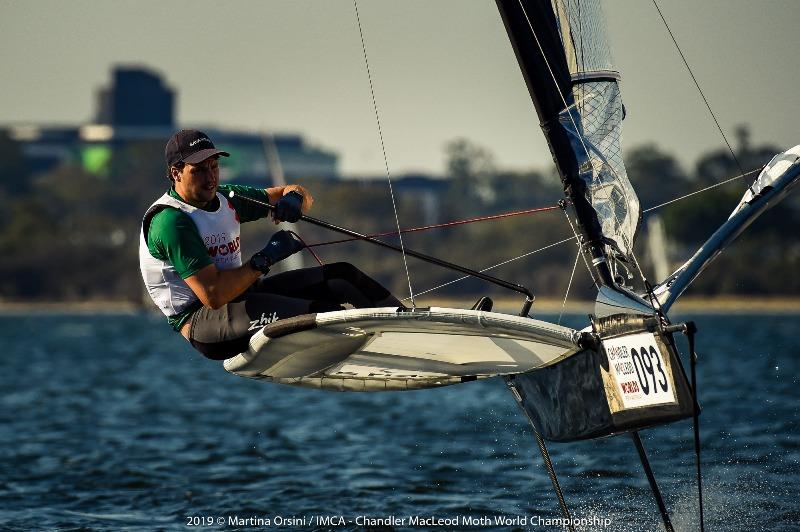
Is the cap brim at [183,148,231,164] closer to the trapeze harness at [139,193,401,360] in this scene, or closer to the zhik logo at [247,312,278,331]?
the trapeze harness at [139,193,401,360]

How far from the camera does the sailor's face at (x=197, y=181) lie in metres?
5.57

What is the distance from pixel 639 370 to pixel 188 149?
194 cm

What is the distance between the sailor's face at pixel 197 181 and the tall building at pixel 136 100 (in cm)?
15093

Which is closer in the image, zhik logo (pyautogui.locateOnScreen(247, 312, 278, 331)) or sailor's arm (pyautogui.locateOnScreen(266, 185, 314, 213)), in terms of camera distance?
zhik logo (pyautogui.locateOnScreen(247, 312, 278, 331))

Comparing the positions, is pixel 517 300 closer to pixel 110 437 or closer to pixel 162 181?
pixel 162 181

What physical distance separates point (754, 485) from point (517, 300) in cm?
6273

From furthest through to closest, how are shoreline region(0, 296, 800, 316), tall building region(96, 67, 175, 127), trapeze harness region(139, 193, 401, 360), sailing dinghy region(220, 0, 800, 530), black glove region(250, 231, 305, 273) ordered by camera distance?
tall building region(96, 67, 175, 127) < shoreline region(0, 296, 800, 316) < trapeze harness region(139, 193, 401, 360) < black glove region(250, 231, 305, 273) < sailing dinghy region(220, 0, 800, 530)

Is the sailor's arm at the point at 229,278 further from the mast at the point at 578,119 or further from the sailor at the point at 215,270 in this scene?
the mast at the point at 578,119

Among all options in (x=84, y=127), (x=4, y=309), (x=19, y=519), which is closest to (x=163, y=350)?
(x=19, y=519)

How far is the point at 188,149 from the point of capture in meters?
5.57

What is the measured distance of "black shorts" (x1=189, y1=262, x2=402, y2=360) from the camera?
A: 5.68 m

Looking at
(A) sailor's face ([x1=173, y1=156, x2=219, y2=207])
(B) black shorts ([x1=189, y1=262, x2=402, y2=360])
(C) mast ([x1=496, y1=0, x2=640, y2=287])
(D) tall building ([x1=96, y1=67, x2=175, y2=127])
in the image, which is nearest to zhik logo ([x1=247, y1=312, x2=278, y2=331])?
(B) black shorts ([x1=189, y1=262, x2=402, y2=360])

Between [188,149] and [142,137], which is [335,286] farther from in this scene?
[142,137]

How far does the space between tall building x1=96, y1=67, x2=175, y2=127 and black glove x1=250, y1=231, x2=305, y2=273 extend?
151m
